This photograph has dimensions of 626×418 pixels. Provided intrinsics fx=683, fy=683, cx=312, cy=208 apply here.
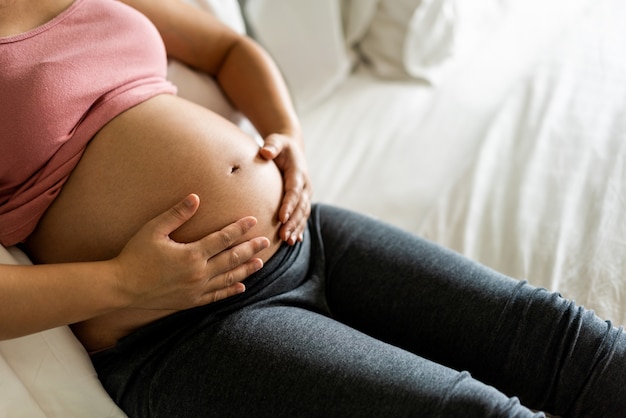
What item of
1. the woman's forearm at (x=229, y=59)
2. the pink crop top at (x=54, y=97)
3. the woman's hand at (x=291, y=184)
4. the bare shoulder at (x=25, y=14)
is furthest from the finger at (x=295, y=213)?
the bare shoulder at (x=25, y=14)

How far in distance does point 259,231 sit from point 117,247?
0.18m

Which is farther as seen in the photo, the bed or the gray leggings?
the bed

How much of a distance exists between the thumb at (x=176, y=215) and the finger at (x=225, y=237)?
0.03 meters

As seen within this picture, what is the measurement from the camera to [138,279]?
813 millimetres

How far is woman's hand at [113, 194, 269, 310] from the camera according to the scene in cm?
82

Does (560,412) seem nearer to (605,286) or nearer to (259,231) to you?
(605,286)

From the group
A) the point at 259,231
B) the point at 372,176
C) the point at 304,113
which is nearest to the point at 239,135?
the point at 259,231

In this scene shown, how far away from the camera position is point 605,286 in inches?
39.6

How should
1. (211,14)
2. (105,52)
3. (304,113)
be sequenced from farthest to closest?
(304,113), (211,14), (105,52)

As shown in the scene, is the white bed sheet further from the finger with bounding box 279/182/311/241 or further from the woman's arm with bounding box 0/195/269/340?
the woman's arm with bounding box 0/195/269/340

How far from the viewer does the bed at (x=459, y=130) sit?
101 centimetres

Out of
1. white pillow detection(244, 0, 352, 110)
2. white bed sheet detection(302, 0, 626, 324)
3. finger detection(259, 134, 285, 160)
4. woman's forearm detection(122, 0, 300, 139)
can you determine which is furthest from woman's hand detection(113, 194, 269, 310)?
white pillow detection(244, 0, 352, 110)

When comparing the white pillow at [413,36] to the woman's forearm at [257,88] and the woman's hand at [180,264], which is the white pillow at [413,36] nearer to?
the woman's forearm at [257,88]

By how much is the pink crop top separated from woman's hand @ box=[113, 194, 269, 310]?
15cm
